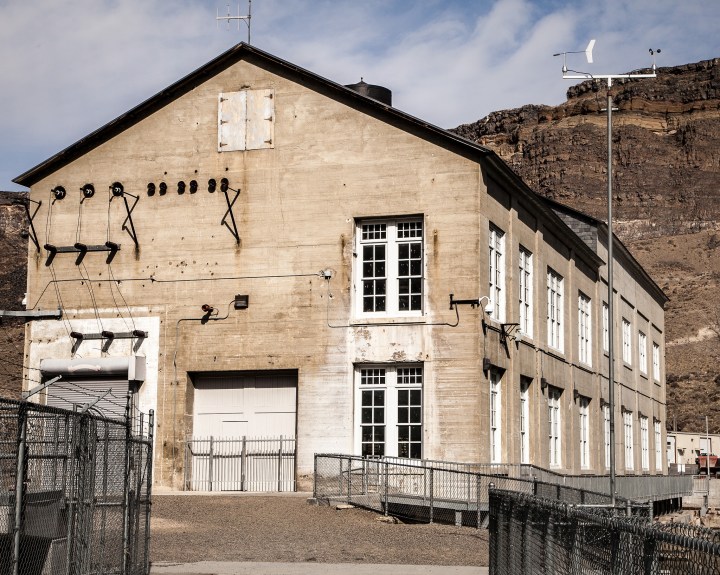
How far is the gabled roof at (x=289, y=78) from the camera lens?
105ft

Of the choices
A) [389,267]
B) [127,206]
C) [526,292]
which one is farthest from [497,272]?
[127,206]

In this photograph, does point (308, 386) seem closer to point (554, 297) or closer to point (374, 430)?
point (374, 430)

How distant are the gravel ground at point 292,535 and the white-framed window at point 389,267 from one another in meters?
6.32

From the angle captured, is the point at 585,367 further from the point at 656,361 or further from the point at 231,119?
the point at 656,361

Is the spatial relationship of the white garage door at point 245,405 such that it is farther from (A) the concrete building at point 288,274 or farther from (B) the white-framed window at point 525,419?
(B) the white-framed window at point 525,419

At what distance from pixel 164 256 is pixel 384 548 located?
15.2 m

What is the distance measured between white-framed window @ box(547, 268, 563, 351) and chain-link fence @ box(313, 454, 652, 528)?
1135 centimetres

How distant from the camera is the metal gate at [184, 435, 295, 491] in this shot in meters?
32.4

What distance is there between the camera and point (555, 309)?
40.9 metres

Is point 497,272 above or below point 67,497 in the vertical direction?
above

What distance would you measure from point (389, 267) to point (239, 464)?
6644 millimetres

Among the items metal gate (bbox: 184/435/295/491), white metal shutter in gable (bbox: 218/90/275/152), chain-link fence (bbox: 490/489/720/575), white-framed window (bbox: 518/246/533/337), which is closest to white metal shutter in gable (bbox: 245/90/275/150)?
white metal shutter in gable (bbox: 218/90/275/152)

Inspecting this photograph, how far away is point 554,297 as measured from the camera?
134ft

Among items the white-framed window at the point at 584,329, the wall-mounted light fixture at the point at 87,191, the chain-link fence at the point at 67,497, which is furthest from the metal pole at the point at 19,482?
the white-framed window at the point at 584,329
